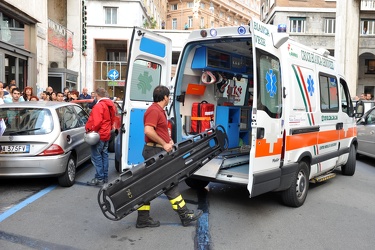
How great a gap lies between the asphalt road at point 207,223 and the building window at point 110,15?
2313 cm

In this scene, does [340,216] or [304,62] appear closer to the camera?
[340,216]

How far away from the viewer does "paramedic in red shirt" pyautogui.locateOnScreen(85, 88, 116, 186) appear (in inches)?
246

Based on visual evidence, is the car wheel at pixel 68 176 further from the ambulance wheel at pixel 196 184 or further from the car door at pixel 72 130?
the ambulance wheel at pixel 196 184

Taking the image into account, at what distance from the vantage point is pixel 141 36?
5.30m

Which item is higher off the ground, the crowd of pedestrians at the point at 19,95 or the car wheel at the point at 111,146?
the crowd of pedestrians at the point at 19,95

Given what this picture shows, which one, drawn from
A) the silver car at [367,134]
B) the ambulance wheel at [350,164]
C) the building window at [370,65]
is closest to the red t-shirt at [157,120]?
the ambulance wheel at [350,164]

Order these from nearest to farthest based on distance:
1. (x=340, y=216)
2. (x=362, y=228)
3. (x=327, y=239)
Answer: (x=327, y=239), (x=362, y=228), (x=340, y=216)

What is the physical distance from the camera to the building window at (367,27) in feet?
103

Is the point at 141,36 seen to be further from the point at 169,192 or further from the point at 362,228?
the point at 362,228

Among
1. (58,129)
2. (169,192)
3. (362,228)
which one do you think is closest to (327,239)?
(362,228)

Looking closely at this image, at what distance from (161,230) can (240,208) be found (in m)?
1.44

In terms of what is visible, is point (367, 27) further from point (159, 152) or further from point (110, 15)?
point (159, 152)

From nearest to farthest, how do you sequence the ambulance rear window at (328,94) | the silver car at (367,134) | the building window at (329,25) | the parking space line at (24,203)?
the parking space line at (24,203) < the ambulance rear window at (328,94) < the silver car at (367,134) < the building window at (329,25)

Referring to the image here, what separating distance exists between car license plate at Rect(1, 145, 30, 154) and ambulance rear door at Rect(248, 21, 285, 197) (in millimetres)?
3700
